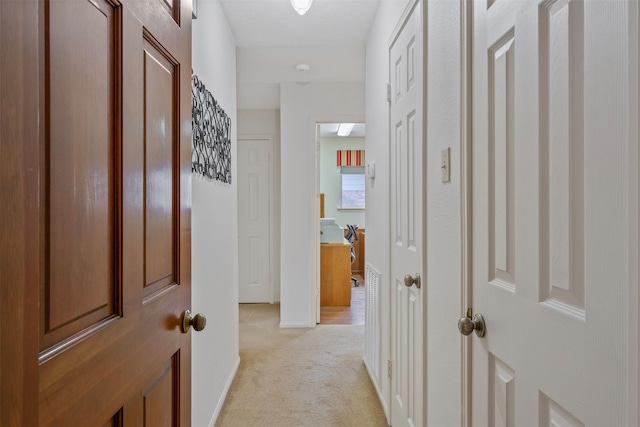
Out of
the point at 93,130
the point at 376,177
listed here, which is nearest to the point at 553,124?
the point at 93,130

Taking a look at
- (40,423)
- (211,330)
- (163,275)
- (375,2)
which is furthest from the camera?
(375,2)

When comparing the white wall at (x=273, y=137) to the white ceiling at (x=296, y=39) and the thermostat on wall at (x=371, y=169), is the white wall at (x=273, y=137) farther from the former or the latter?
the thermostat on wall at (x=371, y=169)

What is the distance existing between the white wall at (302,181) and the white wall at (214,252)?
3.74ft

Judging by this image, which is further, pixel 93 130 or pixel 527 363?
pixel 527 363

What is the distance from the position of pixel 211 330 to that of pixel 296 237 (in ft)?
6.59

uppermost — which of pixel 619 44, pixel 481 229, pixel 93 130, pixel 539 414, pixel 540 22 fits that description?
pixel 540 22

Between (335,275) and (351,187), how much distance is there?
2.90 meters

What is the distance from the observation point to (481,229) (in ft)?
3.46

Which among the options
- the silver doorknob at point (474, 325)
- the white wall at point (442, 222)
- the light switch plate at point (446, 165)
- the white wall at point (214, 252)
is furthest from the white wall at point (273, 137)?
the silver doorknob at point (474, 325)

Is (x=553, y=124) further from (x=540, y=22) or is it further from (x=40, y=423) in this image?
(x=40, y=423)

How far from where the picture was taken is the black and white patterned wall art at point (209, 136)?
1.77 meters

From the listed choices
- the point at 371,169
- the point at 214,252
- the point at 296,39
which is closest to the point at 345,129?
the point at 296,39

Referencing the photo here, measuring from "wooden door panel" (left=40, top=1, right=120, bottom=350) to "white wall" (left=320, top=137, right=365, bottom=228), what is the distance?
6.62m

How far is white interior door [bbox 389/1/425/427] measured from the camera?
164 cm
